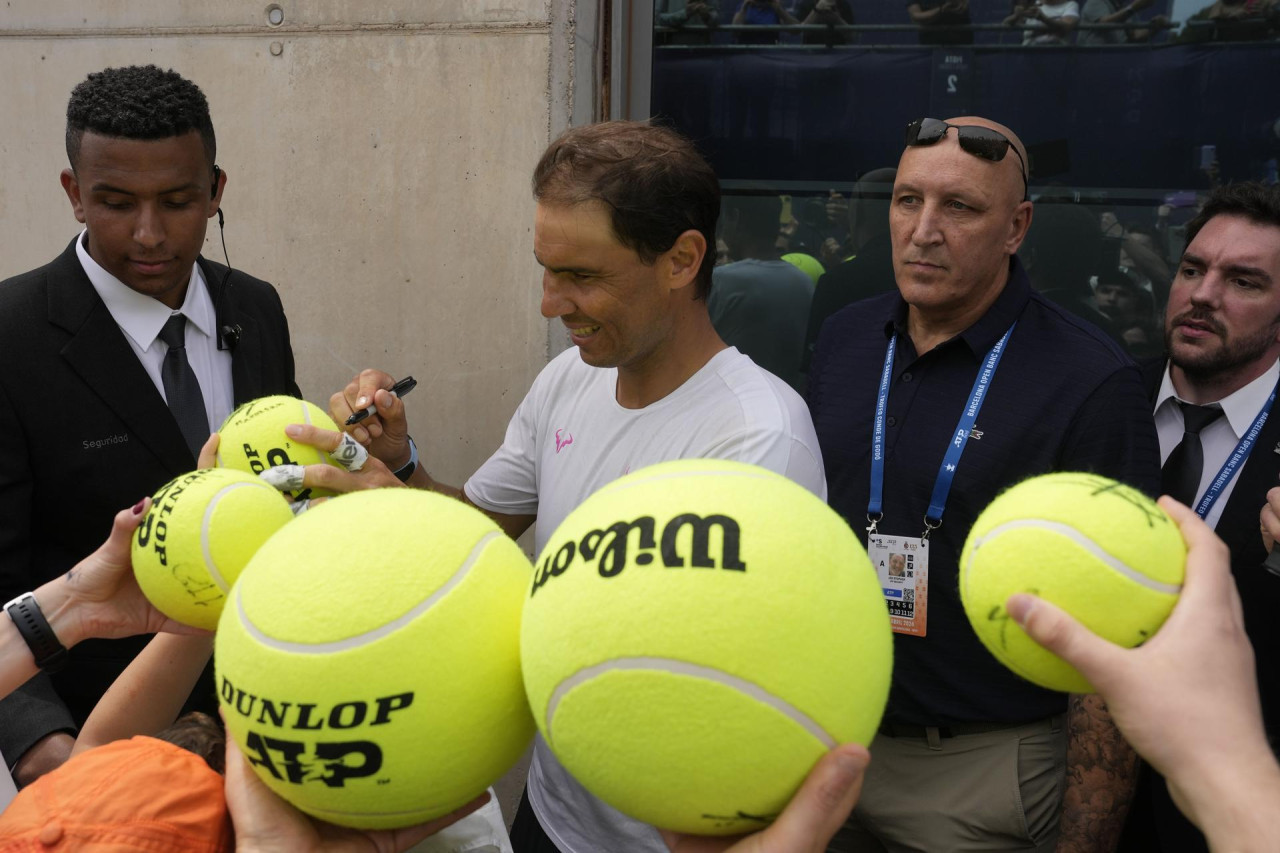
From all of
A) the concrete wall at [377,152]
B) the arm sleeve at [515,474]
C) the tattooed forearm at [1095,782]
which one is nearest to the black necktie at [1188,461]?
the tattooed forearm at [1095,782]

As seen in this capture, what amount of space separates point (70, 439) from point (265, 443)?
0.81 meters

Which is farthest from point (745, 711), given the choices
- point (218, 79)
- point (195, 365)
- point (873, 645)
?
point (218, 79)

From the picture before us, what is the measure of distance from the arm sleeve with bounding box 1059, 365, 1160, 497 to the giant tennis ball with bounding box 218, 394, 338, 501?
168 cm

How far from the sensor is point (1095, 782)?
2.36 m

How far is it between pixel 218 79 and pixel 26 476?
2395mm

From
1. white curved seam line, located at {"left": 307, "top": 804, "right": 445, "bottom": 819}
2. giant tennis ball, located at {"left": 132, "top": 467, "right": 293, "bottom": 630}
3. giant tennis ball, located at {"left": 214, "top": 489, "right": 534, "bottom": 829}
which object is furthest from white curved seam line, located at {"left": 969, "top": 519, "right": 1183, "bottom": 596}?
giant tennis ball, located at {"left": 132, "top": 467, "right": 293, "bottom": 630}

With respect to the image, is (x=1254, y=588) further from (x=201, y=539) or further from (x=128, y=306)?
(x=128, y=306)

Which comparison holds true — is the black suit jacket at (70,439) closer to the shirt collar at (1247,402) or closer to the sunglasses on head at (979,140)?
the sunglasses on head at (979,140)

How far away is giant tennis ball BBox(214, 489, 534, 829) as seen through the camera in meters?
1.16

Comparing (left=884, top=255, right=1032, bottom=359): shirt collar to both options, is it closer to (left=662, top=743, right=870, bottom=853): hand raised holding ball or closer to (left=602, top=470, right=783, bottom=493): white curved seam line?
(left=602, top=470, right=783, bottom=493): white curved seam line

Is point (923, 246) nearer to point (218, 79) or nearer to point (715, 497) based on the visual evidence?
point (715, 497)

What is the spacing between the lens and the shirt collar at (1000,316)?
261 centimetres

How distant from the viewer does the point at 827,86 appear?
13.1 feet

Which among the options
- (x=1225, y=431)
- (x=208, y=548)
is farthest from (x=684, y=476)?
(x=1225, y=431)
